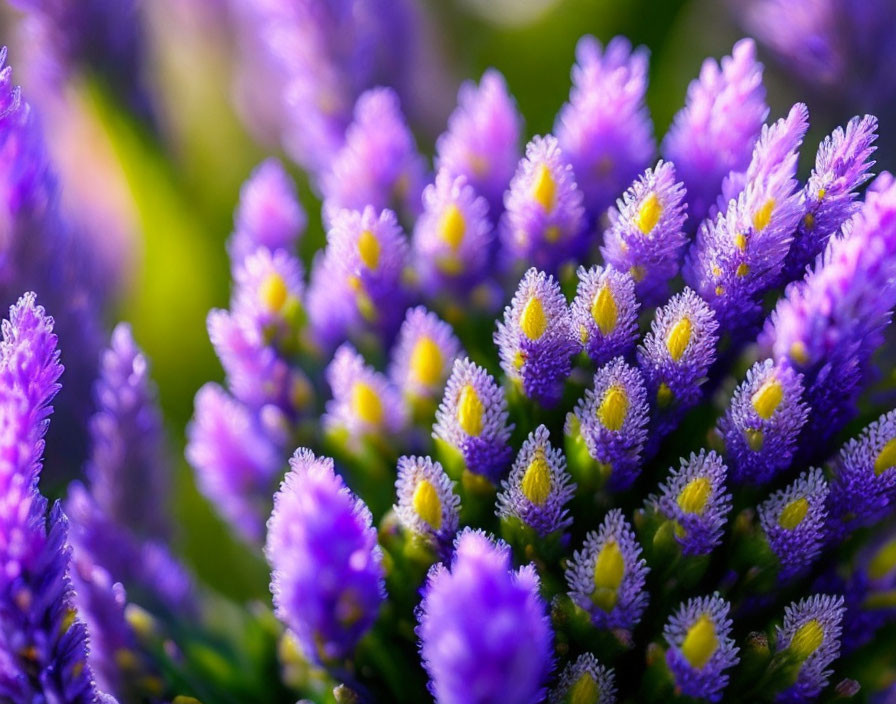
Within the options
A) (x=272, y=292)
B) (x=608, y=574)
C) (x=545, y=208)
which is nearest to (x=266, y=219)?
(x=272, y=292)

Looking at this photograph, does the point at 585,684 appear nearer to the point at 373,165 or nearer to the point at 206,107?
the point at 373,165

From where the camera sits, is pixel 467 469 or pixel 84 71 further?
pixel 84 71

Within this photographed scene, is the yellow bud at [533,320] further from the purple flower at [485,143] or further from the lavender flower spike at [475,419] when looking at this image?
the purple flower at [485,143]

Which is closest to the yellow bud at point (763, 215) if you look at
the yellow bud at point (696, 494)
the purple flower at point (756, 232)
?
the purple flower at point (756, 232)

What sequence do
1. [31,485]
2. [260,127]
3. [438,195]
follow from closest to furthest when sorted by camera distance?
1. [31,485]
2. [438,195]
3. [260,127]

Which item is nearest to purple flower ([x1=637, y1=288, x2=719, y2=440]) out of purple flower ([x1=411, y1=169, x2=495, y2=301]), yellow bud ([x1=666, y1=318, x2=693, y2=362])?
yellow bud ([x1=666, y1=318, x2=693, y2=362])

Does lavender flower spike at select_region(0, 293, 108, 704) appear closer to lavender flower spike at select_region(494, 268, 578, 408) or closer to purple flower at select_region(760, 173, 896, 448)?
A: lavender flower spike at select_region(494, 268, 578, 408)

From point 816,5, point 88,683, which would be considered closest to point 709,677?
point 88,683

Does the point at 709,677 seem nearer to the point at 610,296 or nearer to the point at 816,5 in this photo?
the point at 610,296
